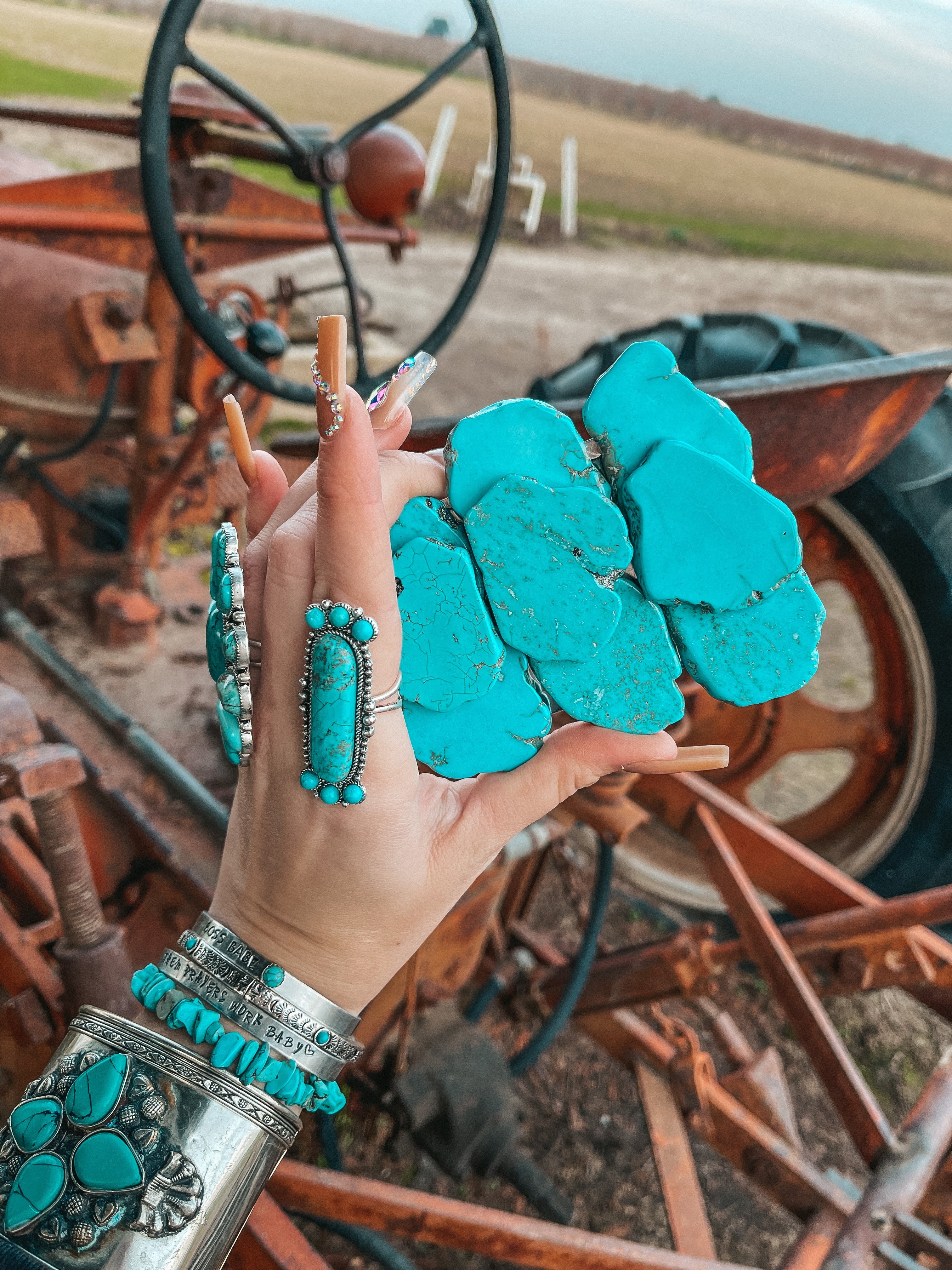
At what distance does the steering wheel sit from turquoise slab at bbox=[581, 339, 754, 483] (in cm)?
56

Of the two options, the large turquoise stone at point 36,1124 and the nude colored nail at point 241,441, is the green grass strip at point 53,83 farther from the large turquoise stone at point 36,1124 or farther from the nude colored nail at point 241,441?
the large turquoise stone at point 36,1124

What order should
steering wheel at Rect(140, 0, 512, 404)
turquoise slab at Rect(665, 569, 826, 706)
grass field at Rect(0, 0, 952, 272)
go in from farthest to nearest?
grass field at Rect(0, 0, 952, 272) < steering wheel at Rect(140, 0, 512, 404) < turquoise slab at Rect(665, 569, 826, 706)

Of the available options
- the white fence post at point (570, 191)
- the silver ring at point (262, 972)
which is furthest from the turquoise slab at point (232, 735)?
the white fence post at point (570, 191)

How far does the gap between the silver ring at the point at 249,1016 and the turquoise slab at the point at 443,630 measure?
272 mm

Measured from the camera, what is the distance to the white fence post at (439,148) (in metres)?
13.4

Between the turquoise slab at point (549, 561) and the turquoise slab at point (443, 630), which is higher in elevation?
the turquoise slab at point (549, 561)

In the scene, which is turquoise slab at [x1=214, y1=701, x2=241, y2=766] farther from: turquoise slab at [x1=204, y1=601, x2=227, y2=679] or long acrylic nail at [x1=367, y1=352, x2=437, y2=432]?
long acrylic nail at [x1=367, y1=352, x2=437, y2=432]

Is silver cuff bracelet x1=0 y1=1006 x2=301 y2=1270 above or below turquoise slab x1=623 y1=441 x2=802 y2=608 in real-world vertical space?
below

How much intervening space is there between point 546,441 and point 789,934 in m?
1.37

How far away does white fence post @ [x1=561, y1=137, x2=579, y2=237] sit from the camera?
14.0 metres

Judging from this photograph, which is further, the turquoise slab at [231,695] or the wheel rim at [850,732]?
the wheel rim at [850,732]

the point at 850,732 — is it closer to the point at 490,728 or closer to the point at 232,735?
the point at 490,728

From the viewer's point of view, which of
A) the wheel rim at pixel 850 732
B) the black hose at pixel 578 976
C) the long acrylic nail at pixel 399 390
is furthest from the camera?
the wheel rim at pixel 850 732

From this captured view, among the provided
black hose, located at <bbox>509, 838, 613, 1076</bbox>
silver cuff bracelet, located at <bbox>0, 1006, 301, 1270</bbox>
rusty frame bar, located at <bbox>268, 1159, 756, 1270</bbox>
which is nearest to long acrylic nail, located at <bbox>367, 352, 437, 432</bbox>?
silver cuff bracelet, located at <bbox>0, 1006, 301, 1270</bbox>
